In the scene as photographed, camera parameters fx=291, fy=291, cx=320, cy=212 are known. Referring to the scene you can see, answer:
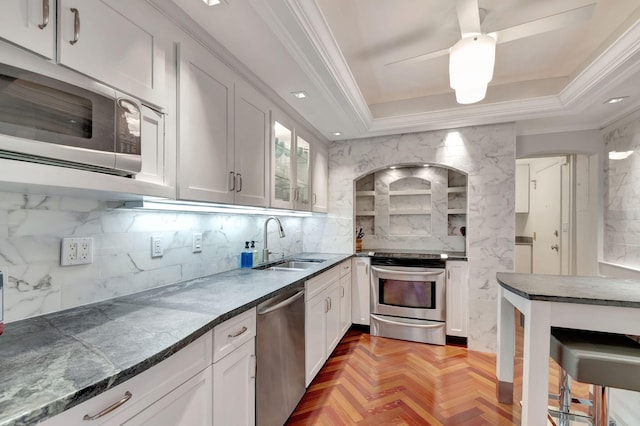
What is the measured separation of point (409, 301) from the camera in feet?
10.8

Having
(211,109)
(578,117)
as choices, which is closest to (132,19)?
(211,109)

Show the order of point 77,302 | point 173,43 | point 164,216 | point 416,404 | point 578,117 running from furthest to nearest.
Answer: point 578,117 → point 416,404 → point 164,216 → point 173,43 → point 77,302

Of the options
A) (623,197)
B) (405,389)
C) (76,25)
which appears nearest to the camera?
(76,25)

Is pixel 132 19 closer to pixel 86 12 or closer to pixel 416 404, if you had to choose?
pixel 86 12

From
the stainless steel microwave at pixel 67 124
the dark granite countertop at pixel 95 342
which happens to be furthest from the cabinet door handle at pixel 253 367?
the stainless steel microwave at pixel 67 124

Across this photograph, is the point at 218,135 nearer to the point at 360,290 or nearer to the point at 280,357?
the point at 280,357

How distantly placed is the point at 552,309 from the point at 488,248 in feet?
5.31

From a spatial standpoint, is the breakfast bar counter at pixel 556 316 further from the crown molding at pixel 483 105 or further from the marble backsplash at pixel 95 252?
the marble backsplash at pixel 95 252

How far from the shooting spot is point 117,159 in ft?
3.47

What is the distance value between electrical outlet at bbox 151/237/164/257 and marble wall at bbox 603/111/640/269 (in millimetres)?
3984

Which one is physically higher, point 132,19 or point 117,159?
→ point 132,19

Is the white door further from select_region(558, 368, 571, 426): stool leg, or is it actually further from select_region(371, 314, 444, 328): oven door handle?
select_region(558, 368, 571, 426): stool leg

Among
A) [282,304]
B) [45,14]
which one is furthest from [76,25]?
[282,304]

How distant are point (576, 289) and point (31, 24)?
8.86 ft
